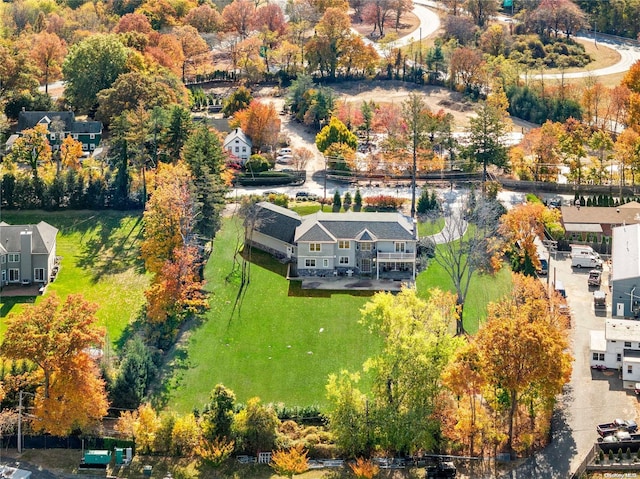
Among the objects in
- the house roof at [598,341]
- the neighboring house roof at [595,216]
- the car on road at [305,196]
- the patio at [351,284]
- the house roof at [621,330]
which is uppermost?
the house roof at [621,330]

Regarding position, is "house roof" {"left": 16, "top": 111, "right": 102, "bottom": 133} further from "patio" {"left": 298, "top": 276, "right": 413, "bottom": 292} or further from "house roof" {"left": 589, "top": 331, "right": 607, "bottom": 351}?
"house roof" {"left": 589, "top": 331, "right": 607, "bottom": 351}

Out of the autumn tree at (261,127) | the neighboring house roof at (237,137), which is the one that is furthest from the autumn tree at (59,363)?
the autumn tree at (261,127)

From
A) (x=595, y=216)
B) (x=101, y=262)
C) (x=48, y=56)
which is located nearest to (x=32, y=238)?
(x=101, y=262)

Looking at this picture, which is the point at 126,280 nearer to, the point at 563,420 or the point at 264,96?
the point at 563,420

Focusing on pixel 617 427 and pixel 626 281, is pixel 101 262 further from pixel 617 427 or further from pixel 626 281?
pixel 617 427

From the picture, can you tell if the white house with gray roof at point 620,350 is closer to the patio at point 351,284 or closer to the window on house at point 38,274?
the patio at point 351,284

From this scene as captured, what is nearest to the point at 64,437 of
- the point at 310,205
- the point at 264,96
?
the point at 310,205
